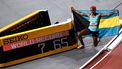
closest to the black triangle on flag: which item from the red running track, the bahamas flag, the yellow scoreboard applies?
the bahamas flag

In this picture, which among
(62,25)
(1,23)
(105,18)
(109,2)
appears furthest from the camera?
(109,2)

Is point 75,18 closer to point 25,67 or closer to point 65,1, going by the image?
point 25,67

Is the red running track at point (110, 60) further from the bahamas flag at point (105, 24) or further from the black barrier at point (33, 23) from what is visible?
the black barrier at point (33, 23)

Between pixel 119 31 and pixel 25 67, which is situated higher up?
pixel 119 31

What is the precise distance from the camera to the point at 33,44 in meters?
7.99

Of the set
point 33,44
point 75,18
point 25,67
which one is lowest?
point 25,67

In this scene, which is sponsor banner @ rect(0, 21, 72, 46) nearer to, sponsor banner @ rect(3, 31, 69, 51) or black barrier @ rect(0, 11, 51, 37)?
sponsor banner @ rect(3, 31, 69, 51)

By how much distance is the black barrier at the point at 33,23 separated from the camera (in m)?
8.56

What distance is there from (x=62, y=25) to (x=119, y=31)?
1.78m

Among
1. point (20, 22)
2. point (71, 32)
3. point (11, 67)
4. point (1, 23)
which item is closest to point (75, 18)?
point (71, 32)

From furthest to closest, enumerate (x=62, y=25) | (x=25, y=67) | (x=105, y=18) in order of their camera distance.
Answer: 1. (x=105, y=18)
2. (x=62, y=25)
3. (x=25, y=67)

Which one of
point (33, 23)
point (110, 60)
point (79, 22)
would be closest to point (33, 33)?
point (33, 23)

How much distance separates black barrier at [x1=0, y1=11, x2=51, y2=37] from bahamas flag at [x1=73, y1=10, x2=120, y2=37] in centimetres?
105

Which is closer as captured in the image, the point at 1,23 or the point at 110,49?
the point at 110,49
